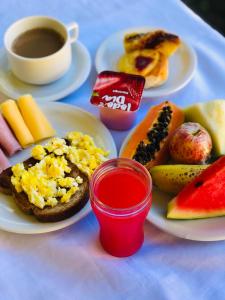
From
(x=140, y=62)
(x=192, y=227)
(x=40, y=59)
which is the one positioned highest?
(x=40, y=59)

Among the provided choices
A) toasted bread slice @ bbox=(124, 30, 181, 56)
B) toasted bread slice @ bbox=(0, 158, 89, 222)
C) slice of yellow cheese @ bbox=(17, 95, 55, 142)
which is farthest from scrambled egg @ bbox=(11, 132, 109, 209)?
toasted bread slice @ bbox=(124, 30, 181, 56)

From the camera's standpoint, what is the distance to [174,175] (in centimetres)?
110

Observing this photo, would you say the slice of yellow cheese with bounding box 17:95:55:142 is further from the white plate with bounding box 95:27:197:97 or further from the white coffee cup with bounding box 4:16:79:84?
the white plate with bounding box 95:27:197:97

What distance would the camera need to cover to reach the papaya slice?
1.17 metres

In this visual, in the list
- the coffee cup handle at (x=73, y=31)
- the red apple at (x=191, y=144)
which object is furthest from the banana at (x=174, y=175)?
the coffee cup handle at (x=73, y=31)

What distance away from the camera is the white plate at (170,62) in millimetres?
1404

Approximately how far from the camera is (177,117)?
1.24 metres

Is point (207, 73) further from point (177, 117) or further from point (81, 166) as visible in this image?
point (81, 166)

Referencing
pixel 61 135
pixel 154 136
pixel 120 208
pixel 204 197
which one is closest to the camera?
pixel 120 208

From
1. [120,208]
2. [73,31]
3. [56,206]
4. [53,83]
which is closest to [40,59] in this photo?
[53,83]

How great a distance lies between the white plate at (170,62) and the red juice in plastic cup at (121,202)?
43cm

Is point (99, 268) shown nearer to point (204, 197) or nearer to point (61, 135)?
point (204, 197)

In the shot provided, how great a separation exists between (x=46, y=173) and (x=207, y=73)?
69cm

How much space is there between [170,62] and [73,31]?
35 centimetres
